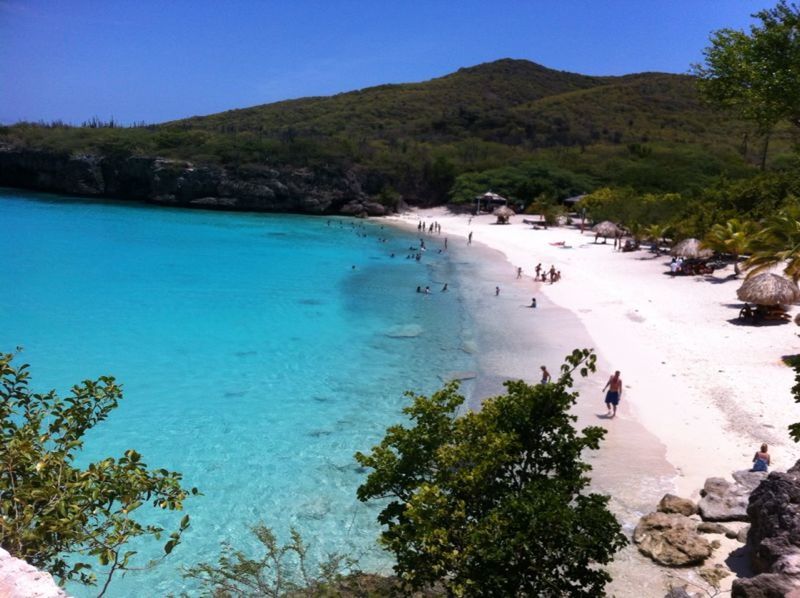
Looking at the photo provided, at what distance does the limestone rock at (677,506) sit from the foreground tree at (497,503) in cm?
548

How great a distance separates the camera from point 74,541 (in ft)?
13.3

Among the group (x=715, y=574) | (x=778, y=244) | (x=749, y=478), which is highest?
(x=778, y=244)

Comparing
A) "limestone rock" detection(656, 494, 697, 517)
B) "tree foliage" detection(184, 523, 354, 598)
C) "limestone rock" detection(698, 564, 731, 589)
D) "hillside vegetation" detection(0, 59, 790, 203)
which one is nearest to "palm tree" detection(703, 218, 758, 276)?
"hillside vegetation" detection(0, 59, 790, 203)

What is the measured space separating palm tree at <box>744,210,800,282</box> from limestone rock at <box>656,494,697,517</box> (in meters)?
12.9

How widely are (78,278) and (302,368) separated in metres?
22.0

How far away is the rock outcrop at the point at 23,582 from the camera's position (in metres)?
2.98

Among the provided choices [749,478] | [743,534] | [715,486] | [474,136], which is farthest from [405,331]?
[474,136]

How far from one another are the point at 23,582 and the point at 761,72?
1386 centimetres

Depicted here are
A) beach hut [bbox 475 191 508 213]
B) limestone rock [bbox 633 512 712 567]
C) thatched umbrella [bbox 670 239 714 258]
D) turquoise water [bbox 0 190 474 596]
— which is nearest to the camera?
limestone rock [bbox 633 512 712 567]

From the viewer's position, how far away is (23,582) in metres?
3.04

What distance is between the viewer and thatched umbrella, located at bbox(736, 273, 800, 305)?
19375 mm

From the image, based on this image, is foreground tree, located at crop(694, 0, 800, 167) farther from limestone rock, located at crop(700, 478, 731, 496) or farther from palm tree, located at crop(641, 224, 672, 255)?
palm tree, located at crop(641, 224, 672, 255)

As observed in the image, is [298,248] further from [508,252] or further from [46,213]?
[46,213]

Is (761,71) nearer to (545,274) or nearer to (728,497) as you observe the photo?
(728,497)
